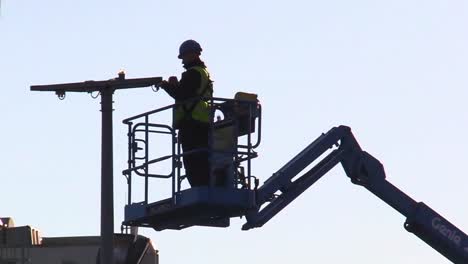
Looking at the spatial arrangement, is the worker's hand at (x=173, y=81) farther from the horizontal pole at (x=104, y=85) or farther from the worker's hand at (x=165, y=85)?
the horizontal pole at (x=104, y=85)

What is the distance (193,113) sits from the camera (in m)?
24.5

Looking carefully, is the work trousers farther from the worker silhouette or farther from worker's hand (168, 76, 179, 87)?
worker's hand (168, 76, 179, 87)

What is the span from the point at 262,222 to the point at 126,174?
221cm

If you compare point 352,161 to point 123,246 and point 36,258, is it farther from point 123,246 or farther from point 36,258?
point 36,258

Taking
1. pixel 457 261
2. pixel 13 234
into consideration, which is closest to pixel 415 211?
pixel 457 261

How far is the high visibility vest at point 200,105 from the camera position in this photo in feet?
80.5

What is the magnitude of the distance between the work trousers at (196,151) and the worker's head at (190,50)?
968 mm

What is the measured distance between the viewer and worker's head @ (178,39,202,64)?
975 inches

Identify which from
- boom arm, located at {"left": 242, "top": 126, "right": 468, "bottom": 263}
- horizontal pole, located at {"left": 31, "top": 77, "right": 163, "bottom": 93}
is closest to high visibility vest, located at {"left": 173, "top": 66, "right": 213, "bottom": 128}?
horizontal pole, located at {"left": 31, "top": 77, "right": 163, "bottom": 93}

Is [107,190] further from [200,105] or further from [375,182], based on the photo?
[375,182]

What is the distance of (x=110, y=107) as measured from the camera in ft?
75.7

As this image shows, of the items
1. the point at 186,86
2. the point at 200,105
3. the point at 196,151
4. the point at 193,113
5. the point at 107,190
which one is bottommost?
the point at 107,190

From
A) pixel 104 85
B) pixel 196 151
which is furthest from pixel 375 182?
pixel 104 85

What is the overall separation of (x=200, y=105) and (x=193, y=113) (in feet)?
0.52
